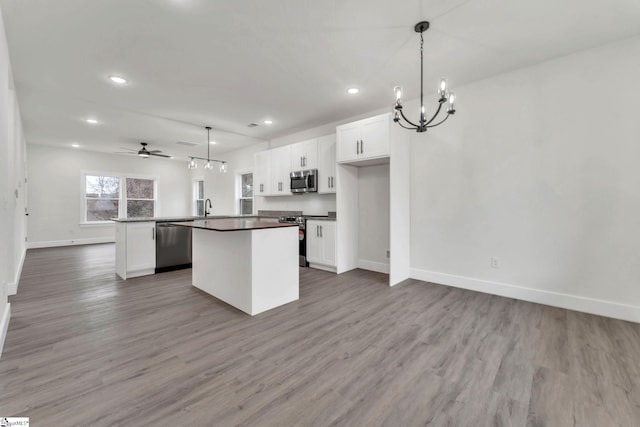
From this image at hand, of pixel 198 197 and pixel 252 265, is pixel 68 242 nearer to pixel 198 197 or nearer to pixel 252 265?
pixel 198 197

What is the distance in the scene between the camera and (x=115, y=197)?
8.41 metres

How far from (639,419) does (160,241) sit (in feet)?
18.3

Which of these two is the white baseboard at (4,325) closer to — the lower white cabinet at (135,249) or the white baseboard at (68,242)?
the lower white cabinet at (135,249)

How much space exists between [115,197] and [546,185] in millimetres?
10560

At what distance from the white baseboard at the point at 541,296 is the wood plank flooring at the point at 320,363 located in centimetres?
12

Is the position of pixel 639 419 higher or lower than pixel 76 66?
lower

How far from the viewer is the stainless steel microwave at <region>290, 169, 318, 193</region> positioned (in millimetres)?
5047

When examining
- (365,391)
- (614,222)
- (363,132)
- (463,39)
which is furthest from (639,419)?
(363,132)

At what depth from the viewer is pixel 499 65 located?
10.4 feet

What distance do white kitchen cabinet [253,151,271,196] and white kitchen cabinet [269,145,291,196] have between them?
0.13 metres

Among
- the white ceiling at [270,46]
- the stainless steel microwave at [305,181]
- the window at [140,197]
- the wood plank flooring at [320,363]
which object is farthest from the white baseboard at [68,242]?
the stainless steel microwave at [305,181]

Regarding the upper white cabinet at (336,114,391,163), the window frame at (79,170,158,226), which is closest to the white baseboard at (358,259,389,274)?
the upper white cabinet at (336,114,391,163)

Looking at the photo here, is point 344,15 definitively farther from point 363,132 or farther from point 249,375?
point 249,375

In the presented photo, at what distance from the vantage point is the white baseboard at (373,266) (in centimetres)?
453
